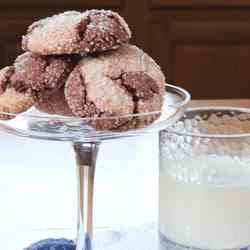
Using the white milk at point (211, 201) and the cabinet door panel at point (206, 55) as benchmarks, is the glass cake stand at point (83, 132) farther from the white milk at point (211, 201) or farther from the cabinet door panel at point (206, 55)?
the cabinet door panel at point (206, 55)

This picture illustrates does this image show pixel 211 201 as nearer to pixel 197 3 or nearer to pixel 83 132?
pixel 83 132

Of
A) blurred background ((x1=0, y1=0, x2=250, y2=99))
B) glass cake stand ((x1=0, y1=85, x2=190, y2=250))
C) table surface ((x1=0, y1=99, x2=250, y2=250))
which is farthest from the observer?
blurred background ((x1=0, y1=0, x2=250, y2=99))

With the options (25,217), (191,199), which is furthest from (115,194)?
(191,199)

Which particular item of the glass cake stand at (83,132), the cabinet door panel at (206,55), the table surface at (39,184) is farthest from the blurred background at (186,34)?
the glass cake stand at (83,132)

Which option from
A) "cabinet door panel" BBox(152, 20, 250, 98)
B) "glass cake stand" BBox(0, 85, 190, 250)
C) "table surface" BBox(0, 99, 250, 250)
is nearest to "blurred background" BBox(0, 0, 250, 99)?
"cabinet door panel" BBox(152, 20, 250, 98)

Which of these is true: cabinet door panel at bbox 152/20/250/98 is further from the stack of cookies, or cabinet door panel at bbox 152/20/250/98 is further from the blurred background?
the stack of cookies

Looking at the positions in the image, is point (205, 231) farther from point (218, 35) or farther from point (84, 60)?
point (218, 35)

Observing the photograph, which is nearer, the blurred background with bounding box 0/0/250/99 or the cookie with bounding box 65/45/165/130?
the cookie with bounding box 65/45/165/130

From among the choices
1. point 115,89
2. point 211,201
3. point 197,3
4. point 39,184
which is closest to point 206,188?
point 211,201
